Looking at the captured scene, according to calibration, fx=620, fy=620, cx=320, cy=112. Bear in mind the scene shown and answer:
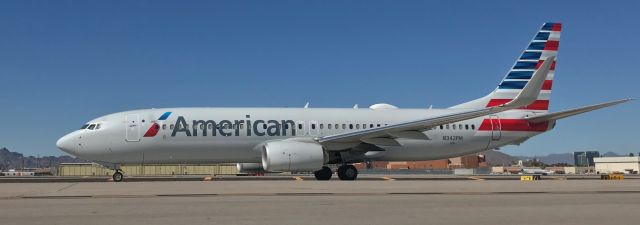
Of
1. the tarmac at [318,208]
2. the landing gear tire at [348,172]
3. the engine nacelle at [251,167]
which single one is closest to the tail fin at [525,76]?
the landing gear tire at [348,172]

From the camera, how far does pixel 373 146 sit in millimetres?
28703

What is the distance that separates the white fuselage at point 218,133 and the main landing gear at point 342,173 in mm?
1061

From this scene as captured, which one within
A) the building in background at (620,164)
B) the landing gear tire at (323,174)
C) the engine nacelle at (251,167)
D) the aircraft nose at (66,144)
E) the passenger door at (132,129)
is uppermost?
the passenger door at (132,129)

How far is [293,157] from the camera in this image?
85.4 feet

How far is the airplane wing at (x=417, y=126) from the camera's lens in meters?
26.5

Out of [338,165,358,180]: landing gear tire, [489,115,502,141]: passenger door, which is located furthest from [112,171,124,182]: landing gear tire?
[489,115,502,141]: passenger door

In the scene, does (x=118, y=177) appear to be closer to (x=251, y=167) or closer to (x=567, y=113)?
(x=251, y=167)

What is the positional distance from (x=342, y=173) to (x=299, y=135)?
266 cm

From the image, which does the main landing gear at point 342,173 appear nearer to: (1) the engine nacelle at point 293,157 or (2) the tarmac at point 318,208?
(1) the engine nacelle at point 293,157

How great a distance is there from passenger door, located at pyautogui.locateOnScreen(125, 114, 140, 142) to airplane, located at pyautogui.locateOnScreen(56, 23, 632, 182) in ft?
0.14

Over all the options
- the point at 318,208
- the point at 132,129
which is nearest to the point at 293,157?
the point at 132,129

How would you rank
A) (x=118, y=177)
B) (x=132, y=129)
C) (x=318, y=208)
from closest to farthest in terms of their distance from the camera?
(x=318, y=208) → (x=118, y=177) → (x=132, y=129)

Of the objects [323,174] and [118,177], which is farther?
[323,174]

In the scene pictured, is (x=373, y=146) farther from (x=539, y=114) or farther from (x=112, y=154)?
(x=112, y=154)
